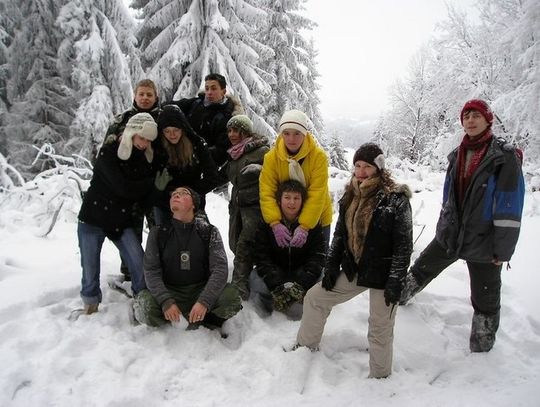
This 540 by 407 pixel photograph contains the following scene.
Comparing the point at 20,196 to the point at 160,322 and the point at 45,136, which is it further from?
the point at 45,136

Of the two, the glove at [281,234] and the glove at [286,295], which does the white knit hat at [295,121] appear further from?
the glove at [286,295]

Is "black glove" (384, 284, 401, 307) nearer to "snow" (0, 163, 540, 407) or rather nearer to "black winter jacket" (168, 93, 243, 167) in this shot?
"snow" (0, 163, 540, 407)

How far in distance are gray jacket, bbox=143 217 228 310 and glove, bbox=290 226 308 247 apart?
0.83 metres

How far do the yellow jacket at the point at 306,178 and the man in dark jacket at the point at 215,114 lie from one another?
2.71 ft

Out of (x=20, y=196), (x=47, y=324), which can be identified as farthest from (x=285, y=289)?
(x=20, y=196)

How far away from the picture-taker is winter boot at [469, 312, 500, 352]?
11.0ft

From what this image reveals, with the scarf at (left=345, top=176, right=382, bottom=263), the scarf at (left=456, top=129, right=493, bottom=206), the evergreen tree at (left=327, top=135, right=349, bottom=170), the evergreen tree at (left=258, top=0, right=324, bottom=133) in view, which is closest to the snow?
the scarf at (left=345, top=176, right=382, bottom=263)

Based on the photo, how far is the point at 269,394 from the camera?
2811mm

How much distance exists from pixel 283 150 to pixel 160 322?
221 cm

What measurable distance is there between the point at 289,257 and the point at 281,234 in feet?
1.22

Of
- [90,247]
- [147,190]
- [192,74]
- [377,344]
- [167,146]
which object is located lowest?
→ [377,344]

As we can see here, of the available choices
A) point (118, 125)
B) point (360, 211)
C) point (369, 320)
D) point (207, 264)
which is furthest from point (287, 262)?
point (118, 125)

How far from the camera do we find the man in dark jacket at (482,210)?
9.71 feet

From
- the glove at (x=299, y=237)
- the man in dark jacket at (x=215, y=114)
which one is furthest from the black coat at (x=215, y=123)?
the glove at (x=299, y=237)
